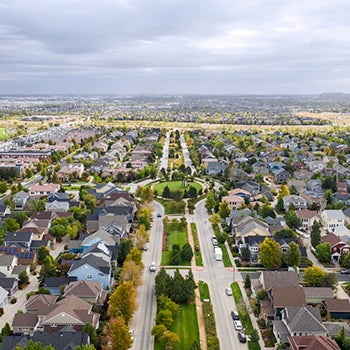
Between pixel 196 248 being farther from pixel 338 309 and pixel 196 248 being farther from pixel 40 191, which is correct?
pixel 40 191

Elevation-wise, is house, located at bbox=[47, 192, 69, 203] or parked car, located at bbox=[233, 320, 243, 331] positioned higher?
house, located at bbox=[47, 192, 69, 203]

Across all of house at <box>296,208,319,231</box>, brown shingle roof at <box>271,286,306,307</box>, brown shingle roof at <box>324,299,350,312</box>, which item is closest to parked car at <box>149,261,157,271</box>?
brown shingle roof at <box>271,286,306,307</box>

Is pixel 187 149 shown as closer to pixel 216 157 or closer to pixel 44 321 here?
pixel 216 157

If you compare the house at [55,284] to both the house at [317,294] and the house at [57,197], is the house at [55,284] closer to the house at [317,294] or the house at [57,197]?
the house at [317,294]

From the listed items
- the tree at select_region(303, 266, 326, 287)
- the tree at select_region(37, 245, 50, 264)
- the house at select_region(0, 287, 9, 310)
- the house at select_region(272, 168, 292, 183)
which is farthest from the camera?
the house at select_region(272, 168, 292, 183)

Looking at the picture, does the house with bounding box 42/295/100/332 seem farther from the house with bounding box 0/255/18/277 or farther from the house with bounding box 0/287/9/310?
the house with bounding box 0/255/18/277

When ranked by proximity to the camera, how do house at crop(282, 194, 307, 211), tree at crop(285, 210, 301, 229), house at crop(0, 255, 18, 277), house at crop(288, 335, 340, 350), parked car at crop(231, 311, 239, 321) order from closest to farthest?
house at crop(288, 335, 340, 350) → parked car at crop(231, 311, 239, 321) → house at crop(0, 255, 18, 277) → tree at crop(285, 210, 301, 229) → house at crop(282, 194, 307, 211)

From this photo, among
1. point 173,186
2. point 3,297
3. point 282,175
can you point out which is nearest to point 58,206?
point 173,186
